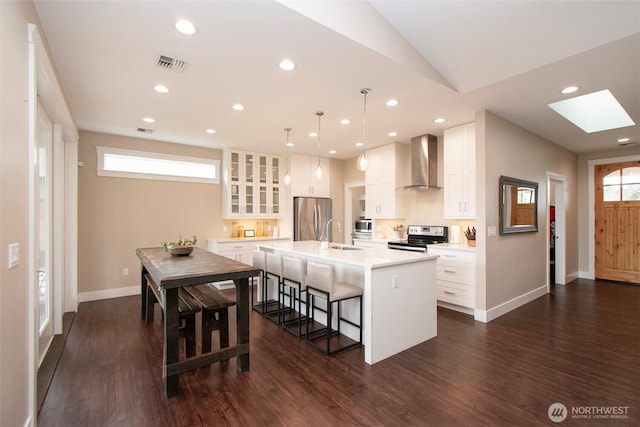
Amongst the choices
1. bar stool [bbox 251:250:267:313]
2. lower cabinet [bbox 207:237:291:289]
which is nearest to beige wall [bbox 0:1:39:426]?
bar stool [bbox 251:250:267:313]

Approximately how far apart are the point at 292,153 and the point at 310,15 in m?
→ 4.30

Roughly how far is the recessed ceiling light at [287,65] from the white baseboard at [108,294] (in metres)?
4.45

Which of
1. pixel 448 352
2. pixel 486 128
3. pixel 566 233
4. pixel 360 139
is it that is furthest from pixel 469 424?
pixel 566 233

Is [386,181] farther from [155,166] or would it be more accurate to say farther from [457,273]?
[155,166]

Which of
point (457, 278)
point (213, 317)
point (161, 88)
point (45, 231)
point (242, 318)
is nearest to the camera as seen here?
point (242, 318)

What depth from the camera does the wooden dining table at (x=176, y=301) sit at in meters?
2.25

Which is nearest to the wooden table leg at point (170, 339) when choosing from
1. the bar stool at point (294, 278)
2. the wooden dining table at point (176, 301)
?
the wooden dining table at point (176, 301)

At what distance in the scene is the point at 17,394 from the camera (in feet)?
5.24

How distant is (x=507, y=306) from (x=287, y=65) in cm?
416

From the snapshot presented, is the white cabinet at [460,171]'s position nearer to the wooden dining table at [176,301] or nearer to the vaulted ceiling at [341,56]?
the vaulted ceiling at [341,56]

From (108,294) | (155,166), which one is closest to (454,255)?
(155,166)

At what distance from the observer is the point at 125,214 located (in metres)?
4.98

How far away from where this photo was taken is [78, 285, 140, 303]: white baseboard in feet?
15.2

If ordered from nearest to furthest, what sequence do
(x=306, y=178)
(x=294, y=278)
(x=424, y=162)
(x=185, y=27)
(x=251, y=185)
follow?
1. (x=185, y=27)
2. (x=294, y=278)
3. (x=424, y=162)
4. (x=251, y=185)
5. (x=306, y=178)
